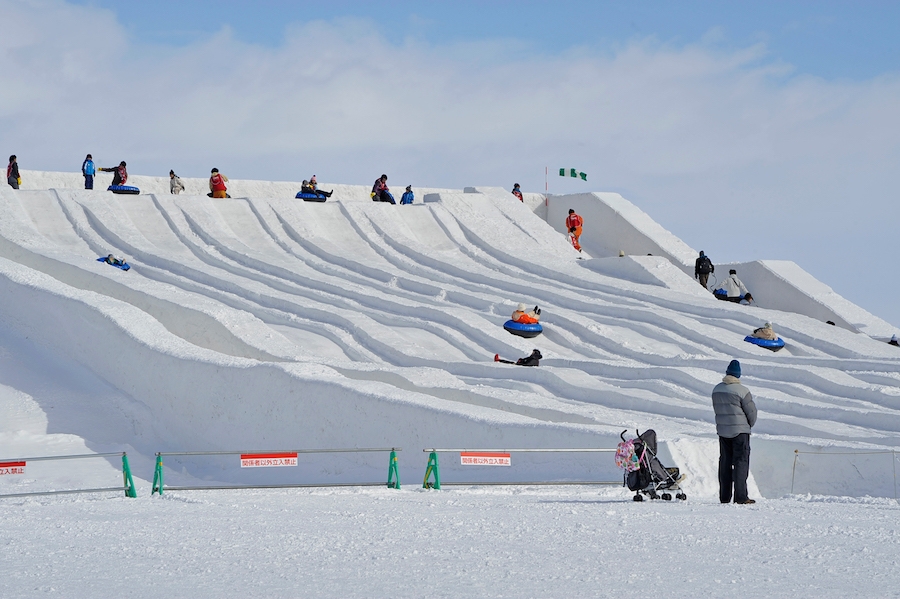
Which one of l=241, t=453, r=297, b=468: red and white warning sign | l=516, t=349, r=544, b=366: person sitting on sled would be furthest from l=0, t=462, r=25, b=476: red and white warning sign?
l=516, t=349, r=544, b=366: person sitting on sled

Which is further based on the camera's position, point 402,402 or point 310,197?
point 310,197

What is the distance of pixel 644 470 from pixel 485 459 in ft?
4.98

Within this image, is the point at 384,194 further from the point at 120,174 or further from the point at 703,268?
the point at 703,268

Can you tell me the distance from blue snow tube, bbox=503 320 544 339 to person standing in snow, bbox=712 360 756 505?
825 cm

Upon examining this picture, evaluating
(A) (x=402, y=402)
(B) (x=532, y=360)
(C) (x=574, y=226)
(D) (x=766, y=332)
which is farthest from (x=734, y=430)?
(C) (x=574, y=226)

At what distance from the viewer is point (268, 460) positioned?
28.8ft

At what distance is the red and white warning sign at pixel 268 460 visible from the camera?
863 cm

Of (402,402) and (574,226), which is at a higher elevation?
(574,226)

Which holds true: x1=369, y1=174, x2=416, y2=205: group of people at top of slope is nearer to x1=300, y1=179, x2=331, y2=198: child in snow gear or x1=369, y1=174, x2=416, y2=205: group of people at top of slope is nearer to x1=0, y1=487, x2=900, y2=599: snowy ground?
x1=300, y1=179, x2=331, y2=198: child in snow gear

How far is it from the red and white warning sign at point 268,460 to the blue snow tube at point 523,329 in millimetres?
→ 6919

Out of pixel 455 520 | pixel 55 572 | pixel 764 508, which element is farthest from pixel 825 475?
pixel 55 572

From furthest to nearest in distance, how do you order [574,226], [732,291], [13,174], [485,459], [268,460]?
[574,226], [13,174], [732,291], [268,460], [485,459]

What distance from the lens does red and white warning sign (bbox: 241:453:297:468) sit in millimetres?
8633

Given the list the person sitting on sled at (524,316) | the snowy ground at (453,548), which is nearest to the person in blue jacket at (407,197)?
the person sitting on sled at (524,316)
